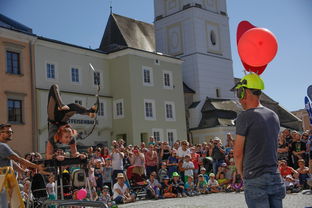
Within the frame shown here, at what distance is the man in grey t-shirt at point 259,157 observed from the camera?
3.90 meters

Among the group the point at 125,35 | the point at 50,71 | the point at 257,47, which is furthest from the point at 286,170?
the point at 125,35

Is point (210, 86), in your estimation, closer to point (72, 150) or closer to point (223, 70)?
point (223, 70)

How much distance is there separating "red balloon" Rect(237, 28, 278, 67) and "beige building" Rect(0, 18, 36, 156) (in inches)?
879

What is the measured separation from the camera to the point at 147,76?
35156 mm

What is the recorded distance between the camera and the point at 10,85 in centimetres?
2634

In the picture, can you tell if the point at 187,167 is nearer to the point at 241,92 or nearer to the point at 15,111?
the point at 241,92

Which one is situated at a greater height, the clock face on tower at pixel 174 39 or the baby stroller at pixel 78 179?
the clock face on tower at pixel 174 39

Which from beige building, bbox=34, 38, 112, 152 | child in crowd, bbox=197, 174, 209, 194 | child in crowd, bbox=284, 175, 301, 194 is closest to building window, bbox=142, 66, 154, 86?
beige building, bbox=34, 38, 112, 152

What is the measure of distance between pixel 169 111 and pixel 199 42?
1049 cm

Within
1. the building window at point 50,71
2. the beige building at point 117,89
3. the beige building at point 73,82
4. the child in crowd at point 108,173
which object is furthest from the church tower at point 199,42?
the child in crowd at point 108,173

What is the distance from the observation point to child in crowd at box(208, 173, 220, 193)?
15461mm

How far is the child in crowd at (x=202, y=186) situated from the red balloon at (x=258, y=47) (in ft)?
33.8

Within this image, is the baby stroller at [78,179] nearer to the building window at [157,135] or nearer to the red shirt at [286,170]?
the red shirt at [286,170]

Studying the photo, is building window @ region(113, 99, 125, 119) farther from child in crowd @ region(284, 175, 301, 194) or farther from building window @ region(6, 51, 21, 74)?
child in crowd @ region(284, 175, 301, 194)
